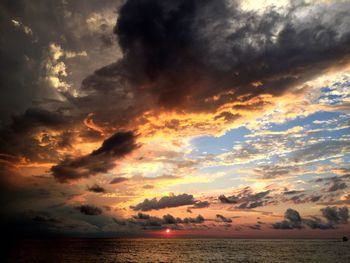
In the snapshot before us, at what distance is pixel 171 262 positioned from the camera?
105 m

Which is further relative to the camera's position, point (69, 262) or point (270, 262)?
point (270, 262)

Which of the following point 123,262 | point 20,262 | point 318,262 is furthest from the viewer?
point 318,262

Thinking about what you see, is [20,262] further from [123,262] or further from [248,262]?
[248,262]

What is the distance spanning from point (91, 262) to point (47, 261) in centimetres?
1685

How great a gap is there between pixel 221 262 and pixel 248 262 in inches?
404

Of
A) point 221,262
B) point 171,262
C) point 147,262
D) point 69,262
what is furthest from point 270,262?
point 69,262

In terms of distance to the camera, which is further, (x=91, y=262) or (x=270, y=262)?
(x=270, y=262)

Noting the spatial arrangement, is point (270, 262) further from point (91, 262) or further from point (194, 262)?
point (91, 262)

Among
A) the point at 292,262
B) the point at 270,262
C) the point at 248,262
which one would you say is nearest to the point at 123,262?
the point at 248,262

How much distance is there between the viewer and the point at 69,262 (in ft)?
325

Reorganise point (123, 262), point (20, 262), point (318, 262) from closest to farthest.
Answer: point (20, 262)
point (123, 262)
point (318, 262)

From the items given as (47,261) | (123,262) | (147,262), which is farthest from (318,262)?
(47,261)

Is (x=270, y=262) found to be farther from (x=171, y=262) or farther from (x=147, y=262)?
(x=147, y=262)

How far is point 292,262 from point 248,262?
18960mm
